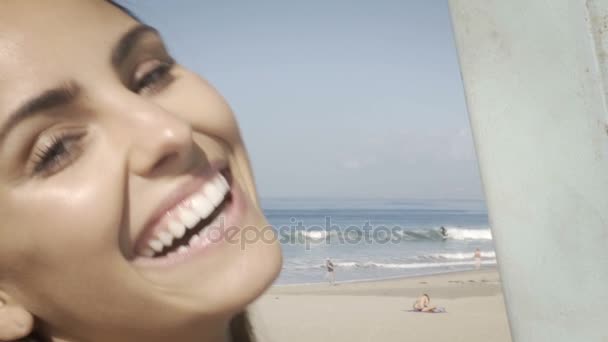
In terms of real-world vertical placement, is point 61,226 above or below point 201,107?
below

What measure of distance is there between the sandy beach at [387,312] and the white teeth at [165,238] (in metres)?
5.17

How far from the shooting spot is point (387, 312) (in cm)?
1005

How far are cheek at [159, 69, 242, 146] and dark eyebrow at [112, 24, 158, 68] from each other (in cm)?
10

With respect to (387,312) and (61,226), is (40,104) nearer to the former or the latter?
(61,226)

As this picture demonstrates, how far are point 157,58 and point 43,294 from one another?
0.49 m

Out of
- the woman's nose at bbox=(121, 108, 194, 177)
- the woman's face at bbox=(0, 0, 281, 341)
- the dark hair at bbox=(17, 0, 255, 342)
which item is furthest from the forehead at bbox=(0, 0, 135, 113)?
the dark hair at bbox=(17, 0, 255, 342)

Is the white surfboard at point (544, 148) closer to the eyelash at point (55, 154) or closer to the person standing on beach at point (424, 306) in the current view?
the eyelash at point (55, 154)

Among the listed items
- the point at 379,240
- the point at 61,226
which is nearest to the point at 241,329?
the point at 61,226

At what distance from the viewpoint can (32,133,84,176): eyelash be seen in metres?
0.84

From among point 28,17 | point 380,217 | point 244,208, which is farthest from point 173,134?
point 380,217

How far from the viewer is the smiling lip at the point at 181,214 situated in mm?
864

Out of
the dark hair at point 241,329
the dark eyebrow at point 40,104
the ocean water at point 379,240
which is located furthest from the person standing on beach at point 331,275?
the dark eyebrow at point 40,104

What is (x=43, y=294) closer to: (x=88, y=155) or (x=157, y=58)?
(x=88, y=155)

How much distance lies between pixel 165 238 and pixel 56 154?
221mm
